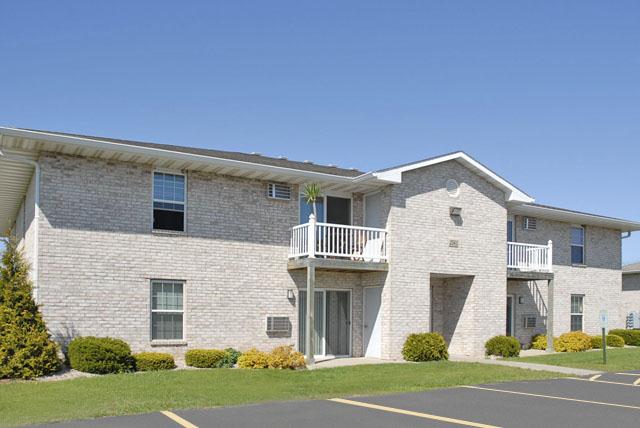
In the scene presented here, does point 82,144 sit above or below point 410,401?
above

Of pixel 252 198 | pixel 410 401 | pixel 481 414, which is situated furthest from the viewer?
pixel 252 198

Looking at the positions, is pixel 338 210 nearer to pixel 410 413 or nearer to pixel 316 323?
pixel 316 323

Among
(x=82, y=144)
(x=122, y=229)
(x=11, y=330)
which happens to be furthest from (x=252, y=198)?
(x=11, y=330)

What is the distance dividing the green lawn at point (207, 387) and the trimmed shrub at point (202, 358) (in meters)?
1.05

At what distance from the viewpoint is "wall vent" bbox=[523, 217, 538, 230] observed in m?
26.5

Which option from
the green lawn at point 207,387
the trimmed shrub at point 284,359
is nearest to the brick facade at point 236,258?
the trimmed shrub at point 284,359

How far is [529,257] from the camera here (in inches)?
979

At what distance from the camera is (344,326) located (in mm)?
21297

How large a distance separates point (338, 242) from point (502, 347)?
6614 mm

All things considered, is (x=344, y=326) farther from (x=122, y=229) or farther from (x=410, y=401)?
(x=410, y=401)

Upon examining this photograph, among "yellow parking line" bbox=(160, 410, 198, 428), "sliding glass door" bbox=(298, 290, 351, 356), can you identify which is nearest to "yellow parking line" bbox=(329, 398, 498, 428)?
"yellow parking line" bbox=(160, 410, 198, 428)

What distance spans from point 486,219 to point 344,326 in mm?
6138

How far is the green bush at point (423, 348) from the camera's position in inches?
791

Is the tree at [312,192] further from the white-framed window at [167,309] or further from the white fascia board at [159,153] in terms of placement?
the white-framed window at [167,309]
